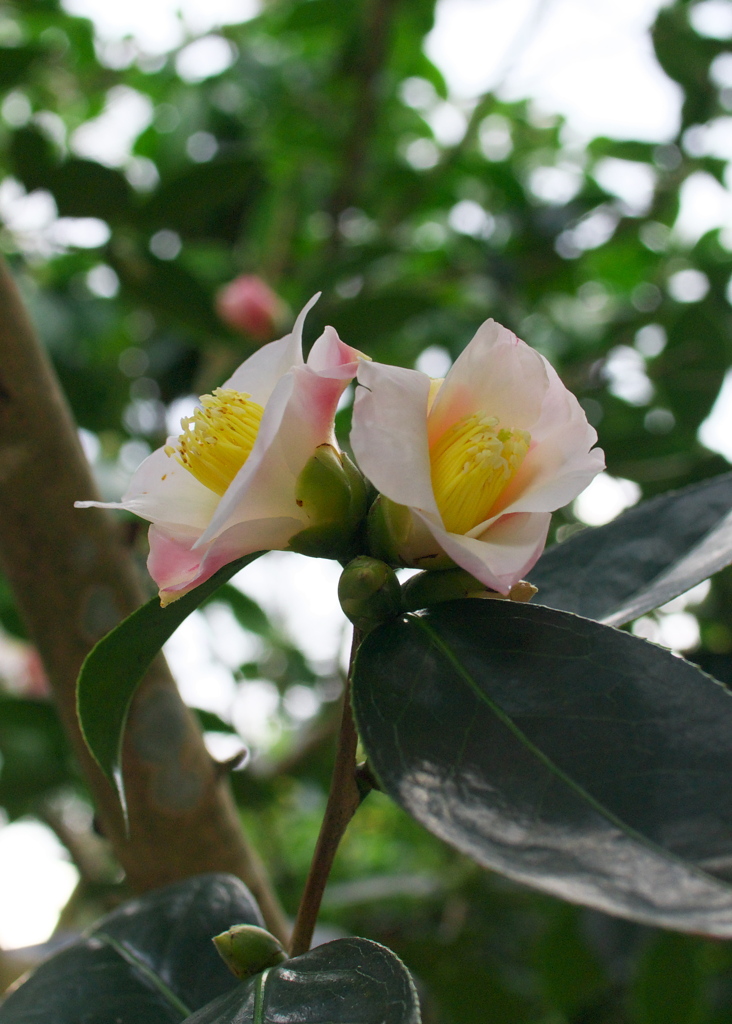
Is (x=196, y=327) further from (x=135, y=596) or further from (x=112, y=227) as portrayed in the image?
(x=135, y=596)

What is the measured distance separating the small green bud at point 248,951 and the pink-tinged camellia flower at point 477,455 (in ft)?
0.79

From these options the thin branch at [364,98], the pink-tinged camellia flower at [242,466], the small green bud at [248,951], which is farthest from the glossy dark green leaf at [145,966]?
the thin branch at [364,98]

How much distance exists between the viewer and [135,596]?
874 millimetres

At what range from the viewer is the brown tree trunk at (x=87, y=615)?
82 cm

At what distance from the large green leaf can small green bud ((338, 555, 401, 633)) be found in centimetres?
1

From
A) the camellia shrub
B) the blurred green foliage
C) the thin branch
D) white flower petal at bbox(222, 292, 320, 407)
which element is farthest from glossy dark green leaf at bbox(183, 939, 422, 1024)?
the thin branch

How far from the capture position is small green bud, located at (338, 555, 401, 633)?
0.47 metres

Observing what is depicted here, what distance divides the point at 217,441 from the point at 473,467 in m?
0.17

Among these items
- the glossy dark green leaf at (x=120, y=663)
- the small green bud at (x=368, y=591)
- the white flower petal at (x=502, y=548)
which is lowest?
the glossy dark green leaf at (x=120, y=663)

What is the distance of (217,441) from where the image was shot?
55 cm

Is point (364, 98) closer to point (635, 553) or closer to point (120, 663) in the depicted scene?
point (635, 553)

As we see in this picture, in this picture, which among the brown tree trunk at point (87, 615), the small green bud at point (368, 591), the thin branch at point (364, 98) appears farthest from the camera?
the thin branch at point (364, 98)

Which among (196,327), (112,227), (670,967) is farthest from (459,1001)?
(112,227)

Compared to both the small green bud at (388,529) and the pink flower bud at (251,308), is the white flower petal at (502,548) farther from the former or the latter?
the pink flower bud at (251,308)
